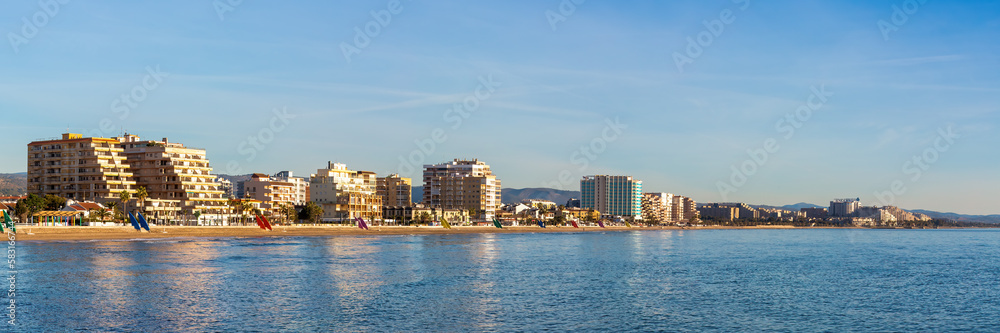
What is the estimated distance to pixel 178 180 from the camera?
15712 cm

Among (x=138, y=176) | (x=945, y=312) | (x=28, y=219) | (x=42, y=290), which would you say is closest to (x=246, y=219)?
(x=138, y=176)

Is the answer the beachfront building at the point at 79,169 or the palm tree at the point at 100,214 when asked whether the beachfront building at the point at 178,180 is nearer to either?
the beachfront building at the point at 79,169

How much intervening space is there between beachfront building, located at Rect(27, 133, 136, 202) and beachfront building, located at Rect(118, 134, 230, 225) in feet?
10.4

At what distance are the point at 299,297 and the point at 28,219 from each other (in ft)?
357

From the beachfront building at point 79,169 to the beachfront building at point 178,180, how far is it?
10.4 feet

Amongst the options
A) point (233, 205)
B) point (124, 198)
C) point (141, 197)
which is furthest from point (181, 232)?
point (233, 205)

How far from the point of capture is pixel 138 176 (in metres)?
161

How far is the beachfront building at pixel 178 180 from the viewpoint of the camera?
155750 millimetres

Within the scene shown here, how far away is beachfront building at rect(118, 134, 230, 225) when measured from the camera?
156 m

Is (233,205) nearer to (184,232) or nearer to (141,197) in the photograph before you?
(141,197)

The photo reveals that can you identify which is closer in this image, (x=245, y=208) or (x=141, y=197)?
(x=141, y=197)

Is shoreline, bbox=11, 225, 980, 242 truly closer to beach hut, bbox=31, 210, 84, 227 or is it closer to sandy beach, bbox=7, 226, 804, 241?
sandy beach, bbox=7, 226, 804, 241

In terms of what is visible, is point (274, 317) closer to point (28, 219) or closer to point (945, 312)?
point (945, 312)

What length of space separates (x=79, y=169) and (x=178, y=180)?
1854 centimetres
